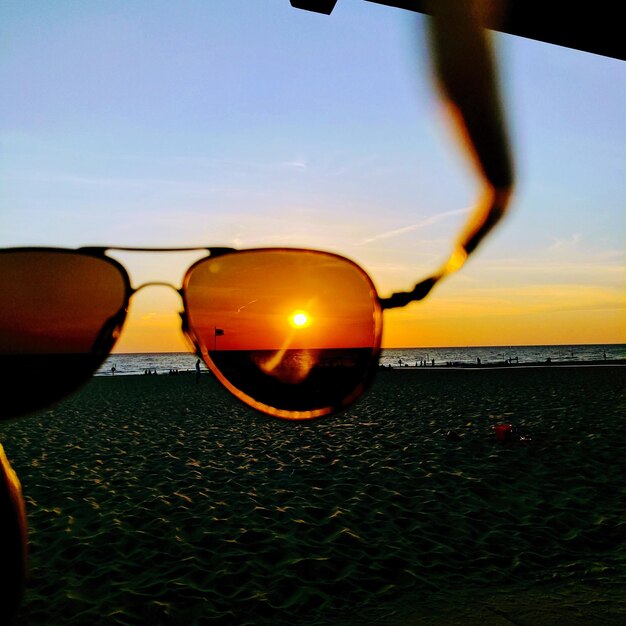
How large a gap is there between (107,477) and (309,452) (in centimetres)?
310

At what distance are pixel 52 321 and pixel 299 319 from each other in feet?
1.56

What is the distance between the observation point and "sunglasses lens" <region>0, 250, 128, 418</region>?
2.63 ft

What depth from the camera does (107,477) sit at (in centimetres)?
718

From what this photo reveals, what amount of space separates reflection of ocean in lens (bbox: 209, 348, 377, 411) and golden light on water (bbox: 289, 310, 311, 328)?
6cm

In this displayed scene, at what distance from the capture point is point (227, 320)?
109 centimetres

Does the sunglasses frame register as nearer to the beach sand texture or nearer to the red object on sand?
the beach sand texture

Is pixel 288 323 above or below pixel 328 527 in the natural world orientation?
above

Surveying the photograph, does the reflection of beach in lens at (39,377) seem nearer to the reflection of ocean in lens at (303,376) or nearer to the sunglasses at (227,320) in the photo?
the sunglasses at (227,320)

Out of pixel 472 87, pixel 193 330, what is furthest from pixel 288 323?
pixel 472 87

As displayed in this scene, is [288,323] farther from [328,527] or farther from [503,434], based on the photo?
[503,434]

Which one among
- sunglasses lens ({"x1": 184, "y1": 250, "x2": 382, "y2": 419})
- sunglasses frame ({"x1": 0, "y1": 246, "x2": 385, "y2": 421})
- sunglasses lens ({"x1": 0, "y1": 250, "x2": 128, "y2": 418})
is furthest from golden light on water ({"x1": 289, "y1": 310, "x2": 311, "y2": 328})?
sunglasses lens ({"x1": 0, "y1": 250, "x2": 128, "y2": 418})

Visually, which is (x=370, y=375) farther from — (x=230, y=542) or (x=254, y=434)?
(x=254, y=434)

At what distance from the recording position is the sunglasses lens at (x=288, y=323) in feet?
3.02

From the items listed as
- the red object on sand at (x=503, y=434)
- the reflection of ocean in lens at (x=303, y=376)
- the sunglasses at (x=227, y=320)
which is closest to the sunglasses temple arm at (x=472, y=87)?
the sunglasses at (x=227, y=320)
